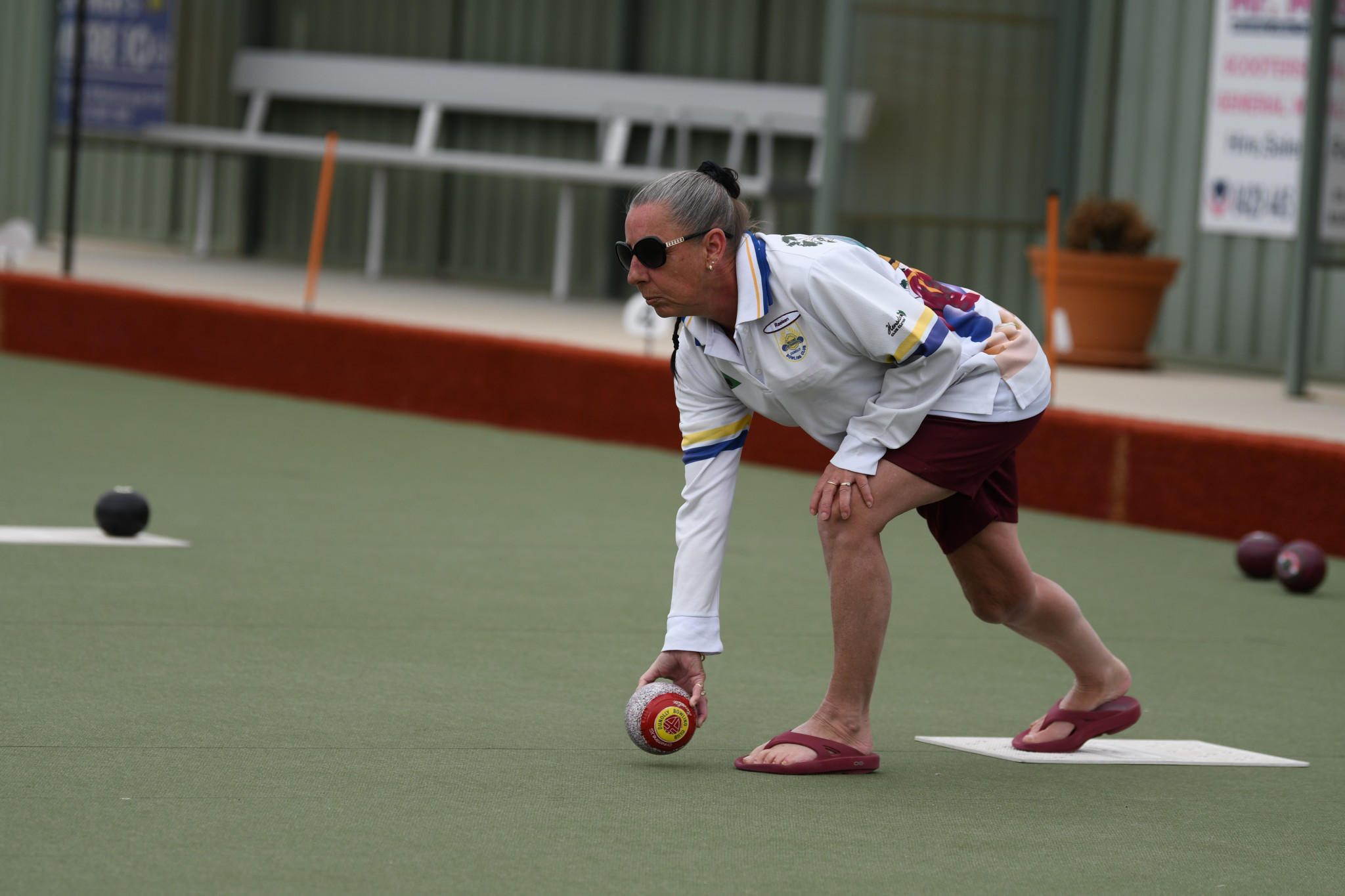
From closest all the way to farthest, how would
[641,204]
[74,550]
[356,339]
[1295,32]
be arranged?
[641,204]
[74,550]
[356,339]
[1295,32]

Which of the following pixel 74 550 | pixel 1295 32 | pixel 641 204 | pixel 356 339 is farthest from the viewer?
pixel 1295 32

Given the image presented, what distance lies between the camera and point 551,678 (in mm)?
4473

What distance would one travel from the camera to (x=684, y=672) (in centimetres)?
376

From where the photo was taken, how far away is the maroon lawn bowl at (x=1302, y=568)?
5977 mm

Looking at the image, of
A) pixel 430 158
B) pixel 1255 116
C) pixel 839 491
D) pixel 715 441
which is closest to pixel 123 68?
pixel 430 158

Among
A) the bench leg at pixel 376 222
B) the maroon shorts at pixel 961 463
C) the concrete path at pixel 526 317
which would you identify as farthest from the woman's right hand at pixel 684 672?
the bench leg at pixel 376 222

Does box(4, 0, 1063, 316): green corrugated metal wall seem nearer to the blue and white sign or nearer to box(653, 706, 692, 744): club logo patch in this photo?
the blue and white sign

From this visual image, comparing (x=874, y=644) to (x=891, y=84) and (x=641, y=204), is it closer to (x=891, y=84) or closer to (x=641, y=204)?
(x=641, y=204)

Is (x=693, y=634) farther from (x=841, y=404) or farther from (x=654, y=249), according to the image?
(x=654, y=249)

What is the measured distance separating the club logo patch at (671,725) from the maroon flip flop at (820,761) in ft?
0.47

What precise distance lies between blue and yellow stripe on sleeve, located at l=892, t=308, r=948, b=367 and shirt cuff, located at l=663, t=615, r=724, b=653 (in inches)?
23.0

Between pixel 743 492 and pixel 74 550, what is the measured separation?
2770 mm

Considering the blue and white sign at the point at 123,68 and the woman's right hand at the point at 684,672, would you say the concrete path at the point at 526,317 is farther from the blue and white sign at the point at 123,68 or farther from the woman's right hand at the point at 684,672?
the woman's right hand at the point at 684,672

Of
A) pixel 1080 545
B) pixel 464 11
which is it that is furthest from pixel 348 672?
pixel 464 11
